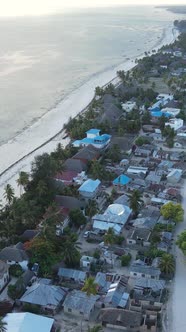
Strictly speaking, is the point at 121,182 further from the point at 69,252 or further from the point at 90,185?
the point at 69,252

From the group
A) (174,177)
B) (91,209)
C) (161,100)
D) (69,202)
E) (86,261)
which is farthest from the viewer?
(161,100)

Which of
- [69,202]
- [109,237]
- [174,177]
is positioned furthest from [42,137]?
[109,237]

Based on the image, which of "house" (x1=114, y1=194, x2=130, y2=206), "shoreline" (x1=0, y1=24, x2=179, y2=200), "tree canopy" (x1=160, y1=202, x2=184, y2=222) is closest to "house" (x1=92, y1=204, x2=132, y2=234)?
"house" (x1=114, y1=194, x2=130, y2=206)

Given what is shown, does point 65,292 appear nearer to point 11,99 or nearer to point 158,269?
point 158,269

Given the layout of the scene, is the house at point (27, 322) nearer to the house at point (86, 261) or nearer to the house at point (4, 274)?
the house at point (4, 274)

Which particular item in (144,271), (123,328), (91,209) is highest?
(91,209)
